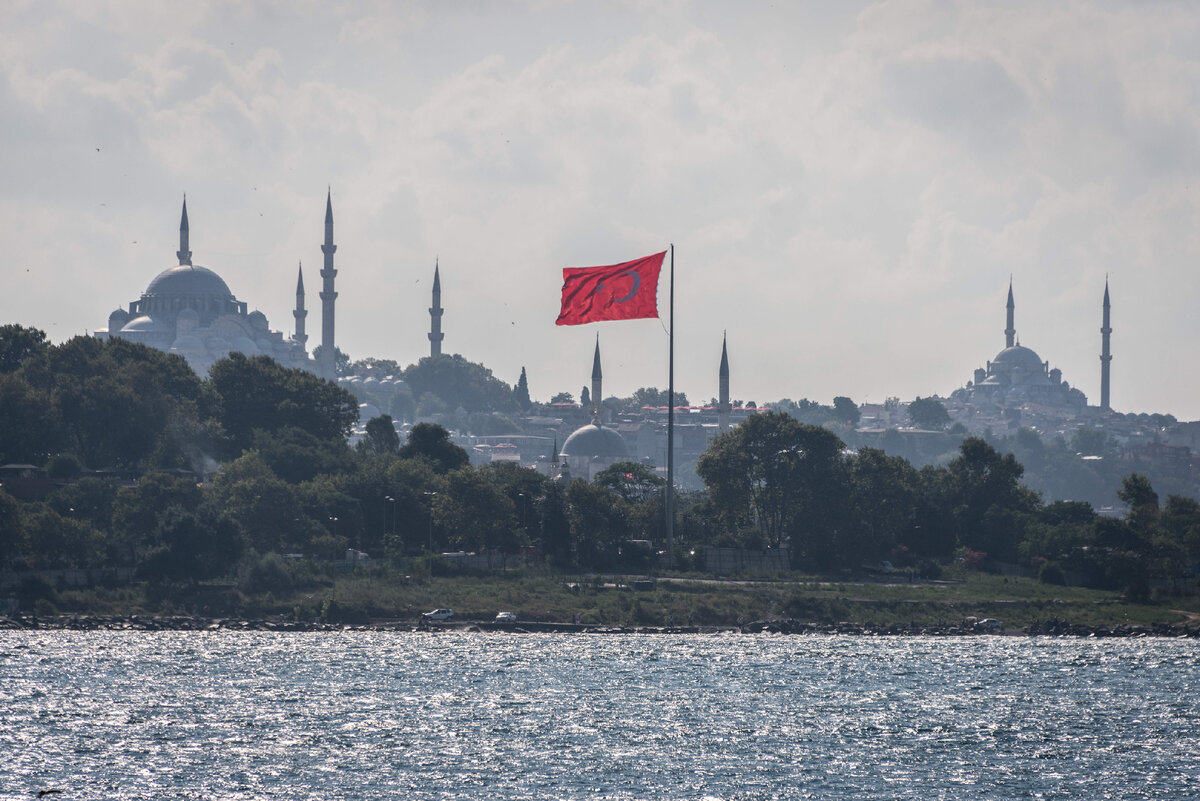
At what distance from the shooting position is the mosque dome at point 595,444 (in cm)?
18106

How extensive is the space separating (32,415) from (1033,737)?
181 feet

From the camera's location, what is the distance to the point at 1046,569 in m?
73.8

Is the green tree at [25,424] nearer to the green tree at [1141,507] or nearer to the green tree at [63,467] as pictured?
the green tree at [63,467]

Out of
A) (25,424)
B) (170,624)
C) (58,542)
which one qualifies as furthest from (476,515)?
(25,424)

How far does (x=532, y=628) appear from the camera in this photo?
199 ft

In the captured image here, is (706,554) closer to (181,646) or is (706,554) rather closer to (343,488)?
(343,488)

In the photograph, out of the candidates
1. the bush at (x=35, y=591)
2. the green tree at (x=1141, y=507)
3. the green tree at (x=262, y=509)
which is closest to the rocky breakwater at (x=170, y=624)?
the bush at (x=35, y=591)

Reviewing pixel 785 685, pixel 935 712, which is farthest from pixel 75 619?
pixel 935 712

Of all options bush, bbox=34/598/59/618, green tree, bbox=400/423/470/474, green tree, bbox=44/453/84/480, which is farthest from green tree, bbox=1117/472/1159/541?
green tree, bbox=44/453/84/480

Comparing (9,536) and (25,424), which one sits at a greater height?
(25,424)

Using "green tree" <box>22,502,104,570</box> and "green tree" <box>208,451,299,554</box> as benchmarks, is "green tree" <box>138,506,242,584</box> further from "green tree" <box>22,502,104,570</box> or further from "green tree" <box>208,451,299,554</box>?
"green tree" <box>208,451,299,554</box>

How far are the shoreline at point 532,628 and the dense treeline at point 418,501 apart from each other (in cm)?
420

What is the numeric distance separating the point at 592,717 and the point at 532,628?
1620 centimetres

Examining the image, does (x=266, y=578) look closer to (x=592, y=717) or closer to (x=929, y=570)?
(x=592, y=717)
